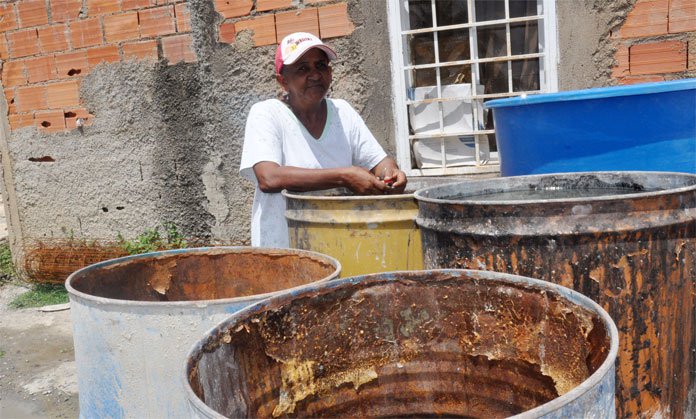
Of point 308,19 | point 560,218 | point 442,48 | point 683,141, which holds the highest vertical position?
point 308,19

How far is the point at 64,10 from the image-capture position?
175 inches

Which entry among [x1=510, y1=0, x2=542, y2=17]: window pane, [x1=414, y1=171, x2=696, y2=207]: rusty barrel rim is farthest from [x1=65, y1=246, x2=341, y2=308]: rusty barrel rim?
[x1=510, y1=0, x2=542, y2=17]: window pane

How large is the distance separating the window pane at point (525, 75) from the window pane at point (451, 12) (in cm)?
40

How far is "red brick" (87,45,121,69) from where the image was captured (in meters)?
4.31

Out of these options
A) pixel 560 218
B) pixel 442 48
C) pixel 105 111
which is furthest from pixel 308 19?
pixel 560 218

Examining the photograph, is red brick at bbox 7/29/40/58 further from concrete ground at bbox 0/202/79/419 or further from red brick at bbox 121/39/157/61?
concrete ground at bbox 0/202/79/419

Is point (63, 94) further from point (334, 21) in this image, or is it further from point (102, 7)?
point (334, 21)

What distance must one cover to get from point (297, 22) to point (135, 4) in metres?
1.26

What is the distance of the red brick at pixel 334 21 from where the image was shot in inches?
141

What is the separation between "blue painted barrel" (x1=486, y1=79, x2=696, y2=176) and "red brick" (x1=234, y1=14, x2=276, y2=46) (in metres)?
2.06

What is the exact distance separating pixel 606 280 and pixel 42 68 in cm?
444

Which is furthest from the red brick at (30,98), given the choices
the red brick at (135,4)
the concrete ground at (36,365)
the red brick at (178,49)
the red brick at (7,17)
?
the concrete ground at (36,365)

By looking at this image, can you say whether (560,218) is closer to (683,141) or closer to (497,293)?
(497,293)

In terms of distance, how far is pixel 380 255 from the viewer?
78.5 inches
